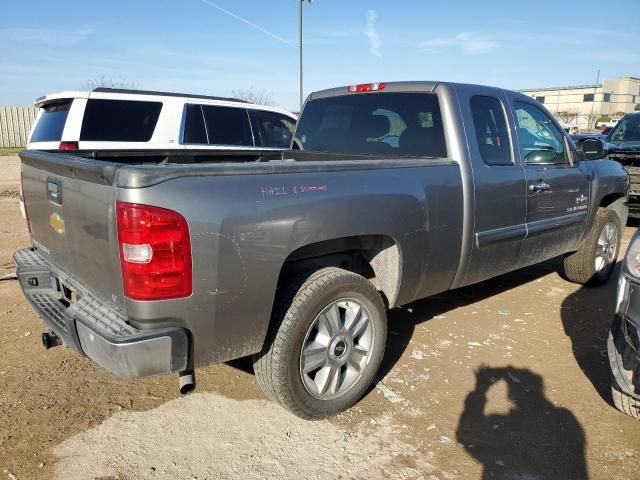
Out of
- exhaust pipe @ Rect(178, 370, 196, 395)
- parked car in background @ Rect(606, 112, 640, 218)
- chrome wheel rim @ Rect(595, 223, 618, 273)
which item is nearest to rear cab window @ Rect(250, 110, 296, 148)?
chrome wheel rim @ Rect(595, 223, 618, 273)

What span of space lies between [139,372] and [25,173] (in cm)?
181

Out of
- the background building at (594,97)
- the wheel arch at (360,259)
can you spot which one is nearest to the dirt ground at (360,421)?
the wheel arch at (360,259)

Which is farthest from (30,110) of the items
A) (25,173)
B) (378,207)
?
(378,207)

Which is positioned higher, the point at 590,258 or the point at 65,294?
the point at 65,294

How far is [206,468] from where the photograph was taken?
252 centimetres

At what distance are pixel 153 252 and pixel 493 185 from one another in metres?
2.47

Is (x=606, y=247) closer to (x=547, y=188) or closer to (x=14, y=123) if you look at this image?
(x=547, y=188)

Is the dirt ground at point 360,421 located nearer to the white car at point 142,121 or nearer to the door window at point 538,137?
the door window at point 538,137

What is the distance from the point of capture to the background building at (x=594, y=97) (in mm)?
58938

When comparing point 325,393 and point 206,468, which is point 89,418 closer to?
point 206,468

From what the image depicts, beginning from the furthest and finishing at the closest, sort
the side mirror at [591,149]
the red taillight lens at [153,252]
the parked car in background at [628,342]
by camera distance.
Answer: the side mirror at [591,149], the parked car in background at [628,342], the red taillight lens at [153,252]

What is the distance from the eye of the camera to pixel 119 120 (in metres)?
7.17

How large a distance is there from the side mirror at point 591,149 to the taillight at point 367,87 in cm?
209

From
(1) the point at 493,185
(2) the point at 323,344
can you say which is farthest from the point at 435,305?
(2) the point at 323,344
